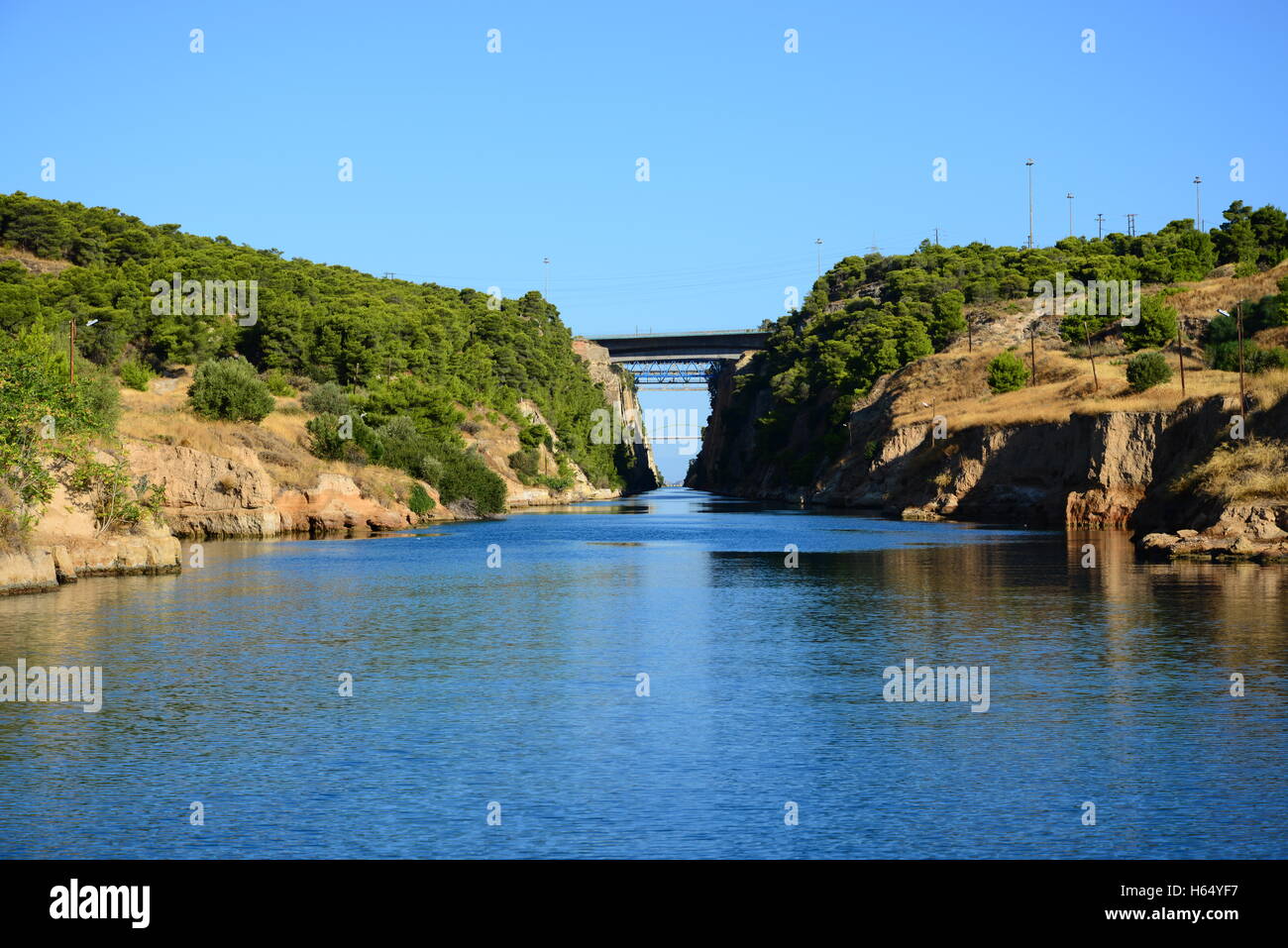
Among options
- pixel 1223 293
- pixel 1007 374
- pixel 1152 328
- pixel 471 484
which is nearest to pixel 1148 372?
pixel 1152 328

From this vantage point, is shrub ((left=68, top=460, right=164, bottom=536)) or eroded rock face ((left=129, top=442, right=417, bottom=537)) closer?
shrub ((left=68, top=460, right=164, bottom=536))

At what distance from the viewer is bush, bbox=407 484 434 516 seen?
263 ft

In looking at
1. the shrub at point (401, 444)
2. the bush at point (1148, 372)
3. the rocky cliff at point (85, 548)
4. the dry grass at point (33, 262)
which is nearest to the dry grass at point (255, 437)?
the shrub at point (401, 444)

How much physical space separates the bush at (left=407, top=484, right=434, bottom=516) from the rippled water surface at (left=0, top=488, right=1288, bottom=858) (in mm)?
43569

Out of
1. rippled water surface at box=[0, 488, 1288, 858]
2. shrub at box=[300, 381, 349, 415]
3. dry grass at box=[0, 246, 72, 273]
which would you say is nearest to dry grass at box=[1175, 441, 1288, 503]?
rippled water surface at box=[0, 488, 1288, 858]

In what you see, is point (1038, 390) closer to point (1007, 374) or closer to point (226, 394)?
point (1007, 374)

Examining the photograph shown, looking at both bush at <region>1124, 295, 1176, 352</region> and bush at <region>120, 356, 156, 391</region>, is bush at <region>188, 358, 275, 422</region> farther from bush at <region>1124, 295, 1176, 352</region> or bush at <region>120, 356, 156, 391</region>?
bush at <region>1124, 295, 1176, 352</region>

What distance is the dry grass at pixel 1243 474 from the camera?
43.9 m

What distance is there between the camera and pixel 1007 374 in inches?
3748

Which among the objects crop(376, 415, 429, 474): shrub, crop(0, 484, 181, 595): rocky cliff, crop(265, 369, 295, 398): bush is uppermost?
crop(265, 369, 295, 398): bush

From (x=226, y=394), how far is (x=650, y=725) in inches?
2343
